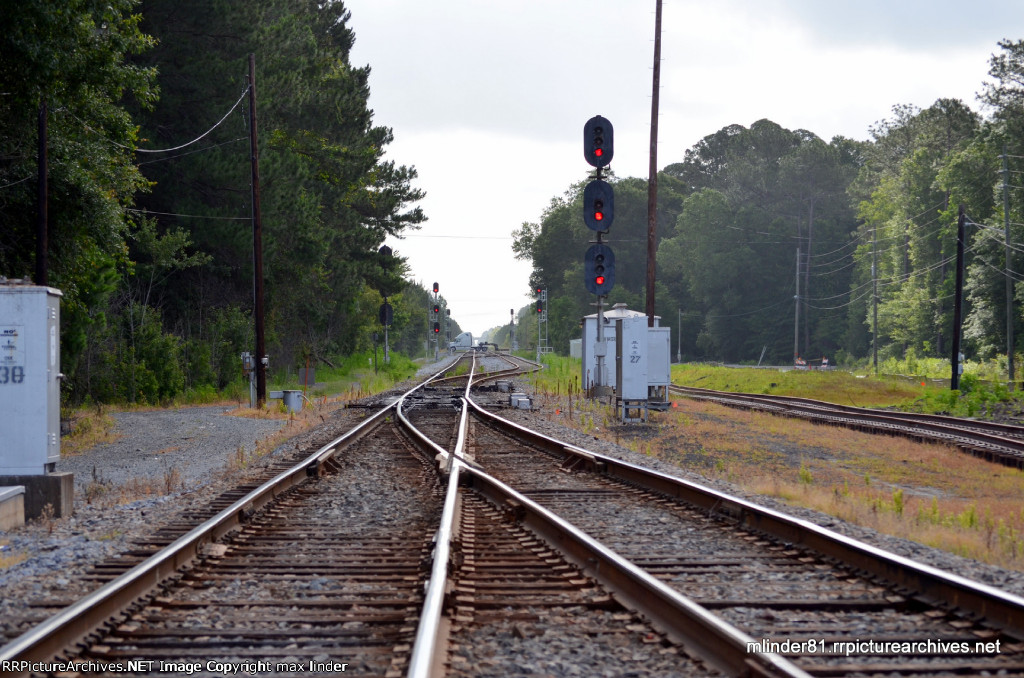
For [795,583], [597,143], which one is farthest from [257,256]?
[795,583]

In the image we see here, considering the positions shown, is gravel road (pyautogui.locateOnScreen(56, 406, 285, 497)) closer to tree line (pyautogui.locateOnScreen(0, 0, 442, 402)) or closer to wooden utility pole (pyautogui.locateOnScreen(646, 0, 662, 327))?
tree line (pyautogui.locateOnScreen(0, 0, 442, 402))

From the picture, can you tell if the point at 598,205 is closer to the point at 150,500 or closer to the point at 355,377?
the point at 150,500

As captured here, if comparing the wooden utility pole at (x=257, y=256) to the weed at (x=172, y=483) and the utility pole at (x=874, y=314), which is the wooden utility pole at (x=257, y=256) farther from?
the utility pole at (x=874, y=314)

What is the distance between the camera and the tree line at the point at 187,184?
50.7 feet

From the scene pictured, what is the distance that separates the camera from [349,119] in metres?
39.8

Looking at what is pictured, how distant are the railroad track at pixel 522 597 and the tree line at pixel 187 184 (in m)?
9.39

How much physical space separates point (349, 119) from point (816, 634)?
37.7 metres

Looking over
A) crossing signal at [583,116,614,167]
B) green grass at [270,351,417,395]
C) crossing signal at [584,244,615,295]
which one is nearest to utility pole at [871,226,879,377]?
green grass at [270,351,417,395]

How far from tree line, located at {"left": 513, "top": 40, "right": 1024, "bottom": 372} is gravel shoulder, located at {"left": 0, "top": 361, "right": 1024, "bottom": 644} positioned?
45095 mm

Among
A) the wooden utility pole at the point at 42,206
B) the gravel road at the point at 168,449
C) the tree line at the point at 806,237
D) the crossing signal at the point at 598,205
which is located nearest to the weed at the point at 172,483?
the gravel road at the point at 168,449

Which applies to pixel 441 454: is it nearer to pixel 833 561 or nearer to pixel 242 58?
pixel 833 561

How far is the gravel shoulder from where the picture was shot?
604 cm

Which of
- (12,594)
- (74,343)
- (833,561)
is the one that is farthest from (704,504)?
(74,343)

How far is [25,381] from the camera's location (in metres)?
8.79
